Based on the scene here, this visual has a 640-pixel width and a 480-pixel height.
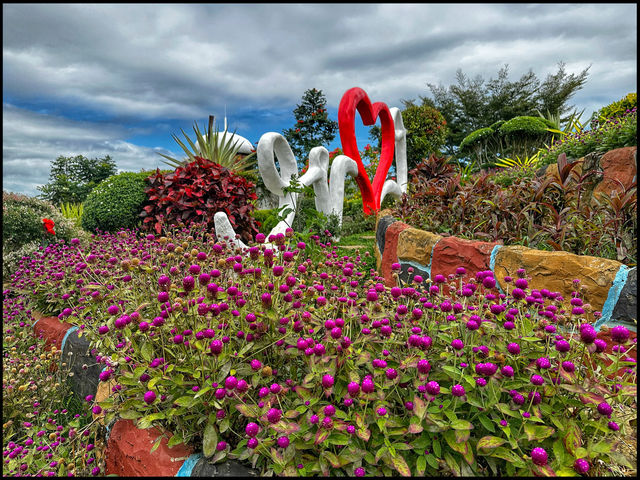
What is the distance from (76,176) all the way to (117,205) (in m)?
23.8

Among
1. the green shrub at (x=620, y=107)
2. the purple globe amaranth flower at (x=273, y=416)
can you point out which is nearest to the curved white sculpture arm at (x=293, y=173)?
the purple globe amaranth flower at (x=273, y=416)

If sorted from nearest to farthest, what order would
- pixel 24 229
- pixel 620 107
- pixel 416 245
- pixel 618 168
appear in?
pixel 416 245 < pixel 618 168 < pixel 24 229 < pixel 620 107

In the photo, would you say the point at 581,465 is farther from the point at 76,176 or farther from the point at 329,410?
the point at 76,176

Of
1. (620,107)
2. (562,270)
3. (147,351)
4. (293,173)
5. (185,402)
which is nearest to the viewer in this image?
(185,402)

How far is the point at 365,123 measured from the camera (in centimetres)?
820

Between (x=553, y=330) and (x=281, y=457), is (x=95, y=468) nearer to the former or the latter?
(x=281, y=457)

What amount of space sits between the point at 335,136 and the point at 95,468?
17.5 meters

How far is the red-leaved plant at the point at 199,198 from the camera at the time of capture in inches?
211

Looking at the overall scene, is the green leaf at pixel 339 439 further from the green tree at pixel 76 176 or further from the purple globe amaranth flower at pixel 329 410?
the green tree at pixel 76 176

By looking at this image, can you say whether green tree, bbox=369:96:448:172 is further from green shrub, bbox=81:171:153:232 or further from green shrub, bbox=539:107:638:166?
green shrub, bbox=81:171:153:232

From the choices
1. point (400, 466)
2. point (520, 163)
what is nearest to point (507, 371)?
point (400, 466)

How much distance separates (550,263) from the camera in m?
2.02

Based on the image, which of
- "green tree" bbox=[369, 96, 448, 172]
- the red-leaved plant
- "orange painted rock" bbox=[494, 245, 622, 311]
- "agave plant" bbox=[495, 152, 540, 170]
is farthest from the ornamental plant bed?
"green tree" bbox=[369, 96, 448, 172]

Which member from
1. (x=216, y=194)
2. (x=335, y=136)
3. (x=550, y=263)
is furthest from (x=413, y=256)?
(x=335, y=136)
